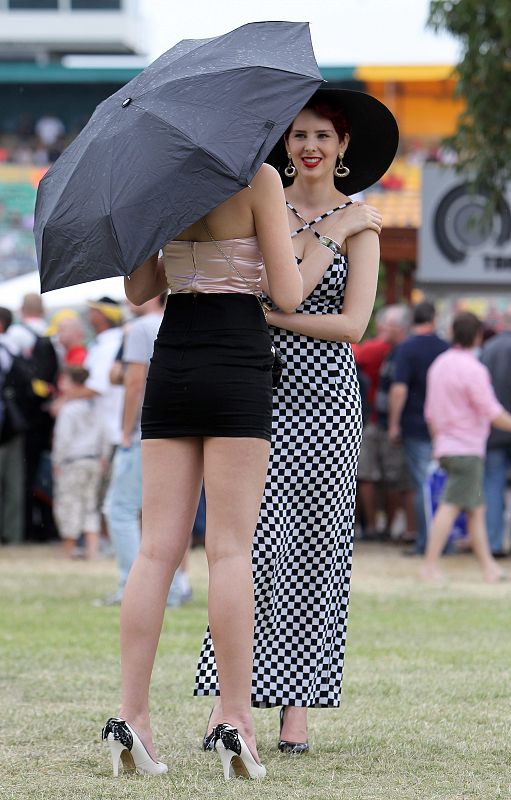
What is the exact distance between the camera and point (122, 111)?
13.7 feet

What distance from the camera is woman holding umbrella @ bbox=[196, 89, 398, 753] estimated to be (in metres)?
4.69

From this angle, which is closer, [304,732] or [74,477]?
[304,732]

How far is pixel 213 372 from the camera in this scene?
4.14m

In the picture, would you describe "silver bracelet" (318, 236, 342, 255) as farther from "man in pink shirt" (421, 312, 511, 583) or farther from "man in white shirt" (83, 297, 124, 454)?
"man in white shirt" (83, 297, 124, 454)

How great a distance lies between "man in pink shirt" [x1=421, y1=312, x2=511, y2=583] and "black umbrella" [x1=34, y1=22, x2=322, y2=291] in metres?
7.00

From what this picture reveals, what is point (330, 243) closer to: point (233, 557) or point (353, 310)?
point (353, 310)

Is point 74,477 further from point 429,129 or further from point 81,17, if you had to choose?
point 81,17

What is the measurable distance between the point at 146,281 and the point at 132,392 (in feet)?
13.9

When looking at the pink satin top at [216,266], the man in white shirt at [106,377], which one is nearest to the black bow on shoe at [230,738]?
the pink satin top at [216,266]

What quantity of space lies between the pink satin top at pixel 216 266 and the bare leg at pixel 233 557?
0.45 meters

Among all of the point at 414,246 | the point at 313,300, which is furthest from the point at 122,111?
the point at 414,246

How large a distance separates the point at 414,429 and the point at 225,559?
8711 millimetres

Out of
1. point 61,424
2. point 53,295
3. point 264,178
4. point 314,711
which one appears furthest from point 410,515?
point 264,178

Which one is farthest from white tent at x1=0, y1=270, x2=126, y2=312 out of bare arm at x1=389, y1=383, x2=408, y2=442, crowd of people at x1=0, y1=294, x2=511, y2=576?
bare arm at x1=389, y1=383, x2=408, y2=442
